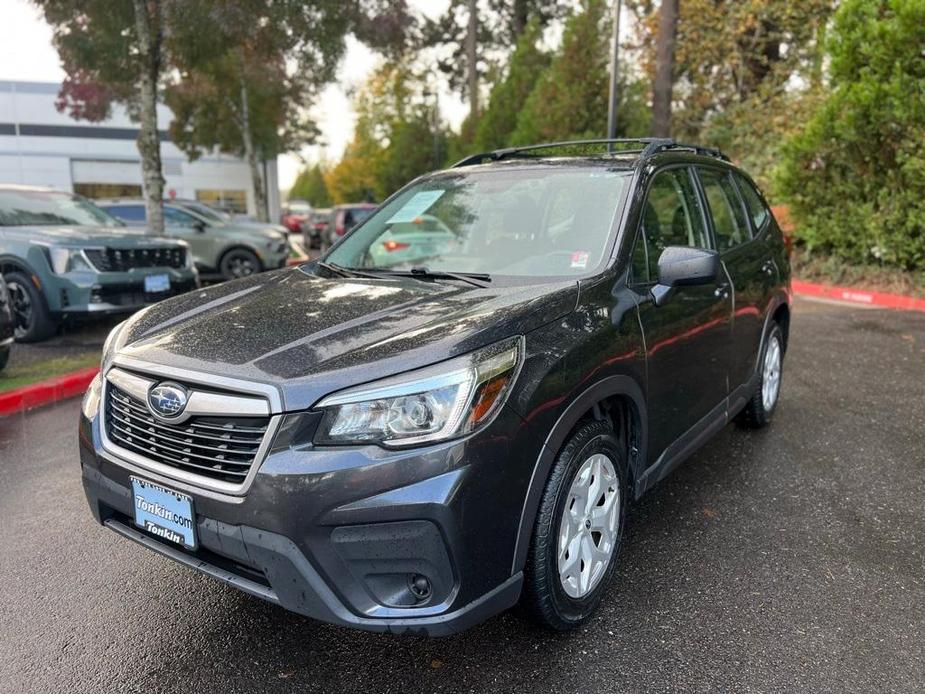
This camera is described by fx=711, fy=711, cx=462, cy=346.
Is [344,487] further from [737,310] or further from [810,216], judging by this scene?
[810,216]

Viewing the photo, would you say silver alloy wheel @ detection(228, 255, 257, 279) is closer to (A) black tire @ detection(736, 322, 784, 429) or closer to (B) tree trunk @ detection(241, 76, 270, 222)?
(A) black tire @ detection(736, 322, 784, 429)

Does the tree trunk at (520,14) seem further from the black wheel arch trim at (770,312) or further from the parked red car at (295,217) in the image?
the black wheel arch trim at (770,312)

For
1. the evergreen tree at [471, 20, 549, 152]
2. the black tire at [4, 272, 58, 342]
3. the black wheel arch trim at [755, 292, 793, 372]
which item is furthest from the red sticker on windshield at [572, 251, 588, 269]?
the evergreen tree at [471, 20, 549, 152]

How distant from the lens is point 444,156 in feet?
105

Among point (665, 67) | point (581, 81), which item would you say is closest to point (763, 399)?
point (665, 67)

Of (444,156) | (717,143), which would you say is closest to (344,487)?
(717,143)

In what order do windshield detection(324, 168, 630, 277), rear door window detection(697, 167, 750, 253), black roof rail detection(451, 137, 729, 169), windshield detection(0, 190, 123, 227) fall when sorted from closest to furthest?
windshield detection(324, 168, 630, 277)
black roof rail detection(451, 137, 729, 169)
rear door window detection(697, 167, 750, 253)
windshield detection(0, 190, 123, 227)

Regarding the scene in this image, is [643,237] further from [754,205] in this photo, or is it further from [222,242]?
[222,242]

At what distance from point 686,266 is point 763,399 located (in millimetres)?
2197

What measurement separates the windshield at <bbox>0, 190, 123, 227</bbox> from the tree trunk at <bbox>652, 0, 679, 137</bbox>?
978 cm

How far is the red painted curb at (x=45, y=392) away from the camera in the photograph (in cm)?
549

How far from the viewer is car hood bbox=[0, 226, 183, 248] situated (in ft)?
24.2

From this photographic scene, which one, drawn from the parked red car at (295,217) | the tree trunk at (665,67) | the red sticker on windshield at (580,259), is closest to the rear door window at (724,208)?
the red sticker on windshield at (580,259)

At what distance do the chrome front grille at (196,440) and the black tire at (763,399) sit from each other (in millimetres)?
3382
